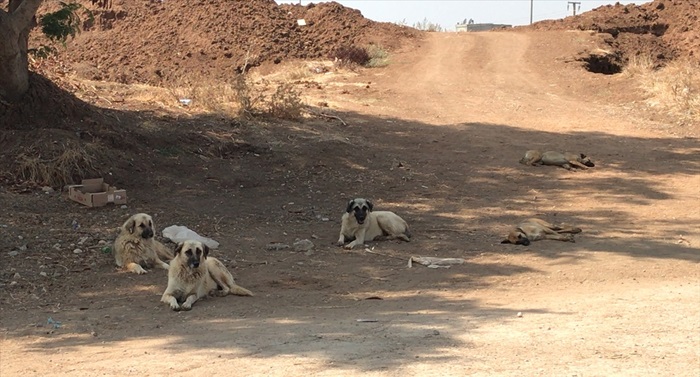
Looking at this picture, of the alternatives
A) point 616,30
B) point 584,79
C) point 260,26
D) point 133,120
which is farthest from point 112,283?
point 616,30

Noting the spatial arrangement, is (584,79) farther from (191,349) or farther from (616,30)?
(191,349)

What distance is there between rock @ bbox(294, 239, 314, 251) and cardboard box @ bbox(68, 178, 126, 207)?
8.48 ft

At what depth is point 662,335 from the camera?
6566 mm

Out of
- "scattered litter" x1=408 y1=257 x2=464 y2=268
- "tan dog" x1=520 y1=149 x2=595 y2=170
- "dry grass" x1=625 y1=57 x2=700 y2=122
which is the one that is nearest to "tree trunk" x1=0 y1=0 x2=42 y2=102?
"scattered litter" x1=408 y1=257 x2=464 y2=268

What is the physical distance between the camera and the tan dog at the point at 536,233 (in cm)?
1038

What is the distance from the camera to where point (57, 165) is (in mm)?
11695

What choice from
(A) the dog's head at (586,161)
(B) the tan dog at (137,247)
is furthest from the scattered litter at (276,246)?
(A) the dog's head at (586,161)

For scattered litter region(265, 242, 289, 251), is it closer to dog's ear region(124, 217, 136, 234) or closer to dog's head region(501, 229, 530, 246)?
Answer: dog's ear region(124, 217, 136, 234)

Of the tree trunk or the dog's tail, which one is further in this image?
the tree trunk

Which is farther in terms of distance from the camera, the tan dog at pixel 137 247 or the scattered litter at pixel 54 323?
the tan dog at pixel 137 247

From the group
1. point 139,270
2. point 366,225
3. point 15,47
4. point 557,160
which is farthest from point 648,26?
point 139,270

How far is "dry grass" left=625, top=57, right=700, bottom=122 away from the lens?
64.6ft

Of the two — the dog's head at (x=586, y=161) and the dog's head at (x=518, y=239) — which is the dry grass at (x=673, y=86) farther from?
the dog's head at (x=518, y=239)

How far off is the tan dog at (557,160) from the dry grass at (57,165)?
7.43 meters
